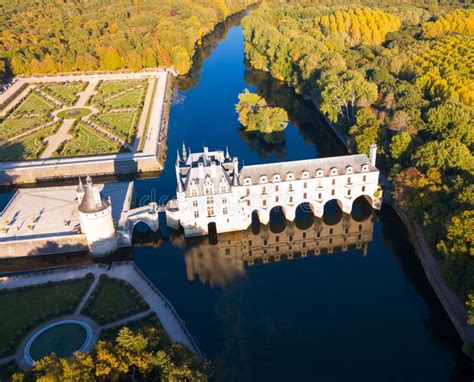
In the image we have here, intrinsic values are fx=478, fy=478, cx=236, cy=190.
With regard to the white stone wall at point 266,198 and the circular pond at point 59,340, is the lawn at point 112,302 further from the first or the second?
the white stone wall at point 266,198

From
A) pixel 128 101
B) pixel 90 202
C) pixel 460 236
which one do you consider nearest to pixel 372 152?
pixel 460 236

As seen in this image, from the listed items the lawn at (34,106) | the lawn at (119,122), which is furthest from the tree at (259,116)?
the lawn at (34,106)

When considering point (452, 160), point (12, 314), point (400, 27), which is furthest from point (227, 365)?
point (400, 27)

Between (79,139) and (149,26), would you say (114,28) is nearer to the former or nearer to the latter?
(149,26)

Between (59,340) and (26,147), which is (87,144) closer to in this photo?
(26,147)

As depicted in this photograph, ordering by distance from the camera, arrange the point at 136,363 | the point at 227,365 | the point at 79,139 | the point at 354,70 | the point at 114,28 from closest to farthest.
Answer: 1. the point at 136,363
2. the point at 227,365
3. the point at 79,139
4. the point at 354,70
5. the point at 114,28

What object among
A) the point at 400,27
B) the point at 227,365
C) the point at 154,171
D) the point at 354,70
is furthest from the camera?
the point at 400,27

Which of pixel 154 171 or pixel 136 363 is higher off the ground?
pixel 136 363
